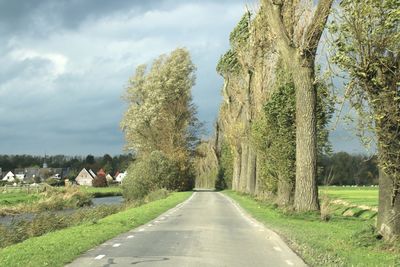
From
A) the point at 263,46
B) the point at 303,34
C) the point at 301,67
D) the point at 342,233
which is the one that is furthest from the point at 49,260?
the point at 263,46

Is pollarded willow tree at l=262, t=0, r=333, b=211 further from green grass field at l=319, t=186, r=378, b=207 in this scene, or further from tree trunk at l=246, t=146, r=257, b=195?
tree trunk at l=246, t=146, r=257, b=195

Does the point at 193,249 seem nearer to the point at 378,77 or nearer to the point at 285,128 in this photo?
the point at 378,77

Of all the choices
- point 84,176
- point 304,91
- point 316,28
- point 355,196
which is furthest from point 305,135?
point 84,176

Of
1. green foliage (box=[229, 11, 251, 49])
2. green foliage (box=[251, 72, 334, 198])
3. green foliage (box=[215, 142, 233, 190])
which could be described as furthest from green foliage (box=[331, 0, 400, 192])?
green foliage (box=[215, 142, 233, 190])

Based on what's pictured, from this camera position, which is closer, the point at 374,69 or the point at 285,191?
the point at 374,69

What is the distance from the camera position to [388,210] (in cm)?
1309

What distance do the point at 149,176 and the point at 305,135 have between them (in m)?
39.6

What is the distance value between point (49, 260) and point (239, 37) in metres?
43.7

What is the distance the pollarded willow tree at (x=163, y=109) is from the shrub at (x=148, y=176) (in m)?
5.08

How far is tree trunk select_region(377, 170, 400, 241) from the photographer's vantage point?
1291 centimetres

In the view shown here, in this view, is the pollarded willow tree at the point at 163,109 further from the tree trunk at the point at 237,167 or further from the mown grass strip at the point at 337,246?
the mown grass strip at the point at 337,246

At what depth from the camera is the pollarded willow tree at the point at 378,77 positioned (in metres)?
12.0

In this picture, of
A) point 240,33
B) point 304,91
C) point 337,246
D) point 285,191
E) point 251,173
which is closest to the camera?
point 337,246

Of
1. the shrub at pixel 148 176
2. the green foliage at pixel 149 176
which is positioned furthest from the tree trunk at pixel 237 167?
the shrub at pixel 148 176
